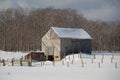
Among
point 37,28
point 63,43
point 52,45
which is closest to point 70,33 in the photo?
point 63,43

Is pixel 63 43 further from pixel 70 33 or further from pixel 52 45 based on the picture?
pixel 70 33

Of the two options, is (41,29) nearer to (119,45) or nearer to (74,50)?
(119,45)

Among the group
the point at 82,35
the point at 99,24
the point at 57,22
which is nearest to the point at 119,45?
the point at 99,24

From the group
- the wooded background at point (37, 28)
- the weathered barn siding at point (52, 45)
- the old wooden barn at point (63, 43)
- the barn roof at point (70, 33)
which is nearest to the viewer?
the old wooden barn at point (63, 43)

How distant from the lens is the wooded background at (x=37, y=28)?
7769 centimetres

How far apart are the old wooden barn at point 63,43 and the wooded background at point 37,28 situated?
26.8 metres

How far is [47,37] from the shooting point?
1956 inches

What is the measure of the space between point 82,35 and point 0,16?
108 ft

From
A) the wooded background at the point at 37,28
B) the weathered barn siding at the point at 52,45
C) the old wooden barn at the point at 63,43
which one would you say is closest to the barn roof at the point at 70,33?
the old wooden barn at the point at 63,43

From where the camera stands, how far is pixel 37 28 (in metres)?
79.4

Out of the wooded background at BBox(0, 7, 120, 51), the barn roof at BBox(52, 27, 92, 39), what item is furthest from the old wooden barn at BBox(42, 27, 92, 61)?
the wooded background at BBox(0, 7, 120, 51)

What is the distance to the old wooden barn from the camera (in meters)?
47.4

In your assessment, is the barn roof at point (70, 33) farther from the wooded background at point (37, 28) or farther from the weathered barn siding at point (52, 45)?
the wooded background at point (37, 28)

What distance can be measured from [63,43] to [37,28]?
3266 cm
